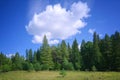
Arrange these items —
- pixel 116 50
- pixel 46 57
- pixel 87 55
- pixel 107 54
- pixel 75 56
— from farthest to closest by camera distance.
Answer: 1. pixel 75 56
2. pixel 87 55
3. pixel 46 57
4. pixel 107 54
5. pixel 116 50

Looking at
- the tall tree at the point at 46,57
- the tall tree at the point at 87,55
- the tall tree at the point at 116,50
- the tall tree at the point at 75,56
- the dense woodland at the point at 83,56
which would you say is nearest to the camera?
the tall tree at the point at 116,50

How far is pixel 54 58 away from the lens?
78750 millimetres

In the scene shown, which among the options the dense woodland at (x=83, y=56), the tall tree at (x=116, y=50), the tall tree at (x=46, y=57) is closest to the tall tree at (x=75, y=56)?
the dense woodland at (x=83, y=56)

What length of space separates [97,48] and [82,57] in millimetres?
8656

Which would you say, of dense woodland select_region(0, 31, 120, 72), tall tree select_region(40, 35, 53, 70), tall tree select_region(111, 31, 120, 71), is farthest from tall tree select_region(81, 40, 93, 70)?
tall tree select_region(40, 35, 53, 70)

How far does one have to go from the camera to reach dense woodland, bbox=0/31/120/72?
61.8 metres

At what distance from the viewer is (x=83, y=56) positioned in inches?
2847

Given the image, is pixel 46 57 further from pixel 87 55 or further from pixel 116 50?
pixel 116 50

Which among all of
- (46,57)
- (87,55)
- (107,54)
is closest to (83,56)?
(87,55)

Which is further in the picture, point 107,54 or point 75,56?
point 75,56

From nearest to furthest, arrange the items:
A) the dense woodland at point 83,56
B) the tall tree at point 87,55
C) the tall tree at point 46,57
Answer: the dense woodland at point 83,56
the tall tree at point 87,55
the tall tree at point 46,57

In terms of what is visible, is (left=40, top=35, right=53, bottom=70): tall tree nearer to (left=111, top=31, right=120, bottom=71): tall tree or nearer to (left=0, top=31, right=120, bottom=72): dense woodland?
(left=0, top=31, right=120, bottom=72): dense woodland

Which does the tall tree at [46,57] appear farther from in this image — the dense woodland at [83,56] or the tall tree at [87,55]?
the tall tree at [87,55]

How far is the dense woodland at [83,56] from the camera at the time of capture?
61.8 meters
